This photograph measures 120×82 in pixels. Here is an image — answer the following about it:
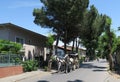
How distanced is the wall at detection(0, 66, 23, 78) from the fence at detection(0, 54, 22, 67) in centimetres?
35

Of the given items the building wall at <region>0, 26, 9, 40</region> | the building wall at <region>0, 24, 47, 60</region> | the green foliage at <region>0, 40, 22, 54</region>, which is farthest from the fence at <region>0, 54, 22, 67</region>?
the building wall at <region>0, 24, 47, 60</region>

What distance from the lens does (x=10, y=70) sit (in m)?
25.2

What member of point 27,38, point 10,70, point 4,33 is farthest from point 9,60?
point 27,38

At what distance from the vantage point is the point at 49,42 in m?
41.4

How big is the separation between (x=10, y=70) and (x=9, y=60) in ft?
3.39

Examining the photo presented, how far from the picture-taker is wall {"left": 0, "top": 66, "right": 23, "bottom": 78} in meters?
23.6

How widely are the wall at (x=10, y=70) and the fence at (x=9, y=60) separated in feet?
1.16

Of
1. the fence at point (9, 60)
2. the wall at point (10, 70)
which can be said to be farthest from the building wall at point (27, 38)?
the wall at point (10, 70)

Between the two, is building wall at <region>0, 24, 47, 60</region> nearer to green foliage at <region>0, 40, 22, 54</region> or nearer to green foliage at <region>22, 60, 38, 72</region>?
green foliage at <region>0, 40, 22, 54</region>

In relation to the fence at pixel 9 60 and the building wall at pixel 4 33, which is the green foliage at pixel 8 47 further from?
the building wall at pixel 4 33

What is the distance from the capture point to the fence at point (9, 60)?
24519 millimetres

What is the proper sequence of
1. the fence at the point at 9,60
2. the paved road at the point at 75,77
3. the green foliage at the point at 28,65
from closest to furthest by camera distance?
the paved road at the point at 75,77 → the fence at the point at 9,60 → the green foliage at the point at 28,65

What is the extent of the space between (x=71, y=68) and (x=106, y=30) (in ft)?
21.0

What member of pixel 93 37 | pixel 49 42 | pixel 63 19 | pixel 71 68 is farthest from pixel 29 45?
pixel 93 37
